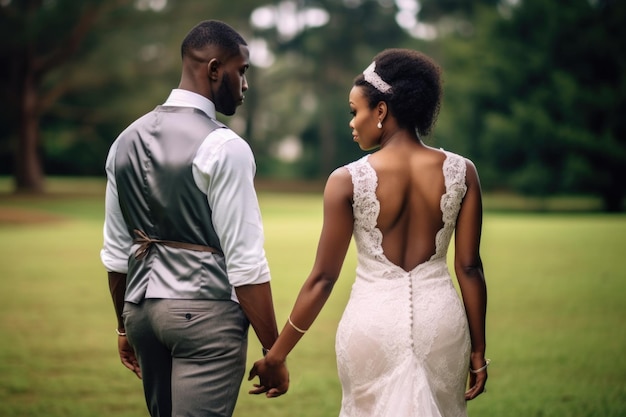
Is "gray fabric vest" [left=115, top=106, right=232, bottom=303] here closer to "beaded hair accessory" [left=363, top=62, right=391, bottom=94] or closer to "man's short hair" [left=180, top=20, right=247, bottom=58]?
"man's short hair" [left=180, top=20, right=247, bottom=58]

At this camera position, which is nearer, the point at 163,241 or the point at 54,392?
the point at 163,241

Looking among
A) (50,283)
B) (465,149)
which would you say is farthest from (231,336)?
(465,149)

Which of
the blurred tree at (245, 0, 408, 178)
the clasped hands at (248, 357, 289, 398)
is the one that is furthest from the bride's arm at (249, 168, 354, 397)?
the blurred tree at (245, 0, 408, 178)

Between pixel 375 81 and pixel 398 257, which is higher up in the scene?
pixel 375 81

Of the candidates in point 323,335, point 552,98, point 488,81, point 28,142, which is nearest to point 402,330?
point 323,335

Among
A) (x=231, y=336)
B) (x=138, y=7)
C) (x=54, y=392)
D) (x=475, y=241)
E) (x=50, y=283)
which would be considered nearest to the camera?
(x=231, y=336)

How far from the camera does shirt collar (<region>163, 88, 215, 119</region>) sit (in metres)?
2.97

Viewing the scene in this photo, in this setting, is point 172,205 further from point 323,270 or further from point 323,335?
point 323,335

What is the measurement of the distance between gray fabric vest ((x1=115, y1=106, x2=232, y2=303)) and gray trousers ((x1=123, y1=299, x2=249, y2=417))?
49 millimetres

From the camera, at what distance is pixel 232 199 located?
2787 mm

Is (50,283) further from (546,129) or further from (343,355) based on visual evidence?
(546,129)

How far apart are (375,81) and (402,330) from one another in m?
0.93

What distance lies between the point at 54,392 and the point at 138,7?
31061mm

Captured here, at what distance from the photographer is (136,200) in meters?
2.96
